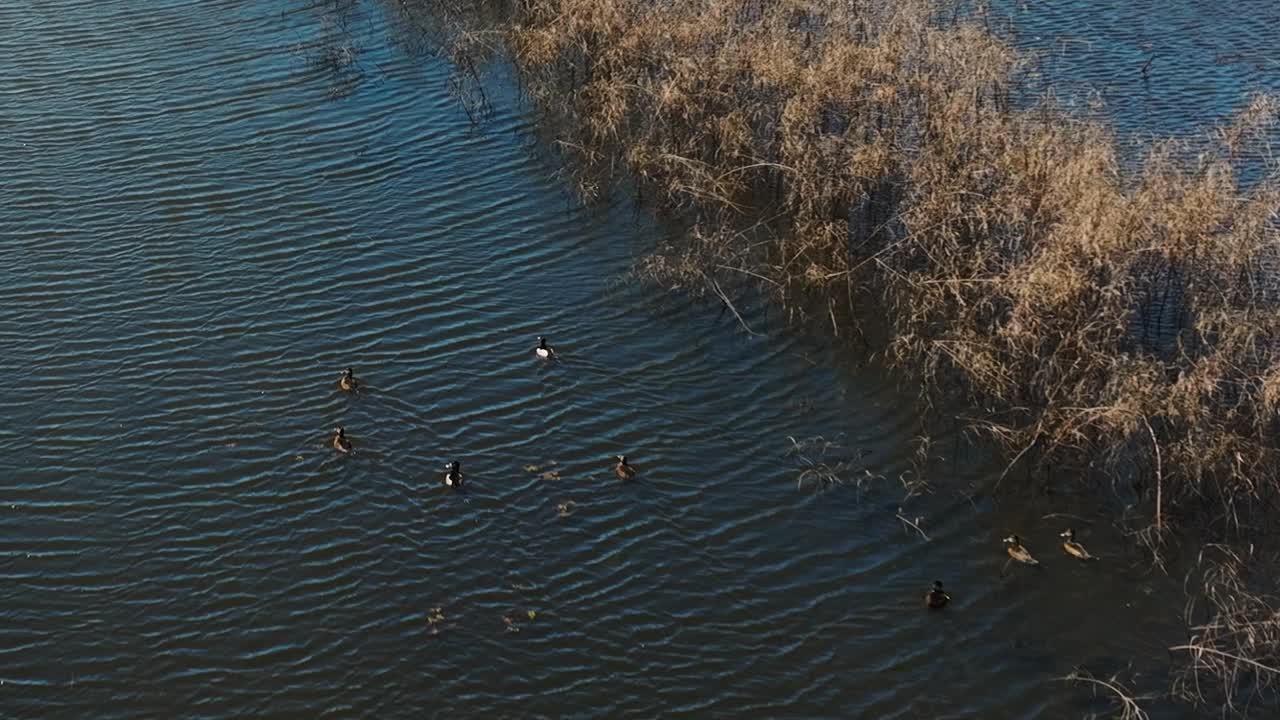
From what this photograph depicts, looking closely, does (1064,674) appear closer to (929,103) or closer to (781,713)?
(781,713)

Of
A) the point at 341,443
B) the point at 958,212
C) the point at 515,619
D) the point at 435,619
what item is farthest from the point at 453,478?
the point at 958,212

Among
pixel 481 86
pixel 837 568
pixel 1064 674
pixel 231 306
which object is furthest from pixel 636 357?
pixel 481 86

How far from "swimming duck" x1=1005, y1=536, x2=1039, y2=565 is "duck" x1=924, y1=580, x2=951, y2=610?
106 centimetres

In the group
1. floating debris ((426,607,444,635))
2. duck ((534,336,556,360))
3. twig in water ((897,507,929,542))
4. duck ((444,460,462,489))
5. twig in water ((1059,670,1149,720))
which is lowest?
twig in water ((1059,670,1149,720))

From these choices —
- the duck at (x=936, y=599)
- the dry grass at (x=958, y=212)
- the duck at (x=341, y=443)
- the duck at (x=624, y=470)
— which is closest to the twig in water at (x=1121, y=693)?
the duck at (x=936, y=599)

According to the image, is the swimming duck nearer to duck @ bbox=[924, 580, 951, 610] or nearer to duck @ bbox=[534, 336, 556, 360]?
duck @ bbox=[924, 580, 951, 610]

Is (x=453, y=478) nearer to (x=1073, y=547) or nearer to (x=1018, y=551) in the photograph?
(x=1018, y=551)

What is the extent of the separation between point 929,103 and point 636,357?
6468 mm

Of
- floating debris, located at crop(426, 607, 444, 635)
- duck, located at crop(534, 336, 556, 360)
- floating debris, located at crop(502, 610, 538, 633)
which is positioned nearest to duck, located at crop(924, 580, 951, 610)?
floating debris, located at crop(502, 610, 538, 633)

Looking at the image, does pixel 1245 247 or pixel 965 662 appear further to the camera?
pixel 1245 247

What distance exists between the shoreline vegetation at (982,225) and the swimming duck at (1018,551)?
1.28m

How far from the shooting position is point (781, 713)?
12.0 metres

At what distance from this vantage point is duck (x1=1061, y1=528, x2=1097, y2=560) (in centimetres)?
1366

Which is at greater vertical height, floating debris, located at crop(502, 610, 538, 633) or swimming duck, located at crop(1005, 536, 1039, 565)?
floating debris, located at crop(502, 610, 538, 633)
